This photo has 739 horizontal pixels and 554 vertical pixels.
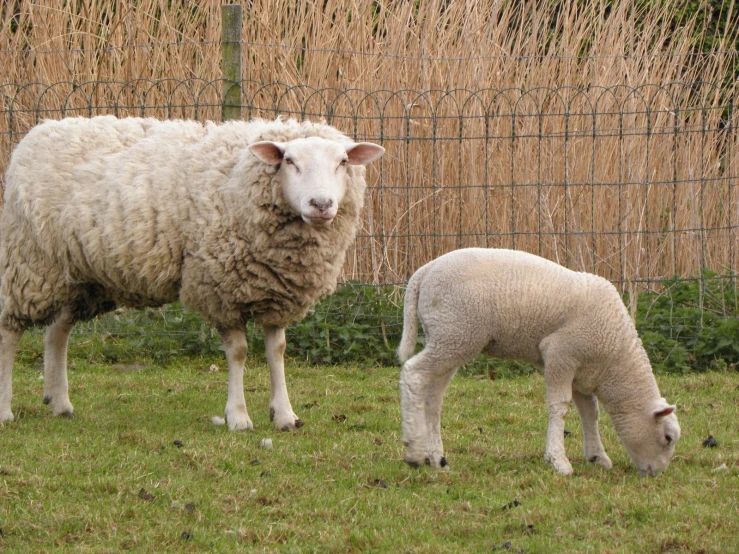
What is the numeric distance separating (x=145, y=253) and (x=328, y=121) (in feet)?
9.25

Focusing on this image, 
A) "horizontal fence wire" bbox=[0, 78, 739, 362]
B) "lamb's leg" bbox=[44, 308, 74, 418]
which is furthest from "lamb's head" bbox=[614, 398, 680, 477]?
"horizontal fence wire" bbox=[0, 78, 739, 362]

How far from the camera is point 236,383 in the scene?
18.2ft

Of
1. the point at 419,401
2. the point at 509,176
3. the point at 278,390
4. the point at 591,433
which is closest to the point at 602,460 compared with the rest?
the point at 591,433

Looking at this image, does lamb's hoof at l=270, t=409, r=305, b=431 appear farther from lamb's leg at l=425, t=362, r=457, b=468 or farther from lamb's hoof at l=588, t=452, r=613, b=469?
lamb's hoof at l=588, t=452, r=613, b=469

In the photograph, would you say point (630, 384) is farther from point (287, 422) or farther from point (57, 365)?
point (57, 365)

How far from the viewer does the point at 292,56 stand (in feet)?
27.0

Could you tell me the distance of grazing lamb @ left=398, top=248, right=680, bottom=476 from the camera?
4.39 metres

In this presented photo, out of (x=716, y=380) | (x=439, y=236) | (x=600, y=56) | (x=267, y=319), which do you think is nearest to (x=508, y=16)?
(x=600, y=56)

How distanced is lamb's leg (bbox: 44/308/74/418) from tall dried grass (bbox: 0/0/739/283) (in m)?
2.21

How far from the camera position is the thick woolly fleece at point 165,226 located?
17.8 ft

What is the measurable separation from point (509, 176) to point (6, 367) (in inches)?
161

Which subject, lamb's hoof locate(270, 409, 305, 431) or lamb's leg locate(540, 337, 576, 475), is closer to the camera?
lamb's leg locate(540, 337, 576, 475)

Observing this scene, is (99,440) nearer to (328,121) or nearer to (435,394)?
(435,394)

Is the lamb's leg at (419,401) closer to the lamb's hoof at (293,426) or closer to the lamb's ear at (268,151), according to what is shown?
the lamb's hoof at (293,426)
